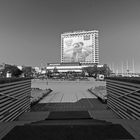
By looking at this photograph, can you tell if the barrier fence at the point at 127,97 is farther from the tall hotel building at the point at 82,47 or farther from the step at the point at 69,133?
the tall hotel building at the point at 82,47

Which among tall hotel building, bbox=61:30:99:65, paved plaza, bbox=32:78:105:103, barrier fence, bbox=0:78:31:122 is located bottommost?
paved plaza, bbox=32:78:105:103

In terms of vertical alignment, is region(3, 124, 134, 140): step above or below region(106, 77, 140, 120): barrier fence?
below

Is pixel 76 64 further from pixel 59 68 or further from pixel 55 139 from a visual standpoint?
pixel 55 139

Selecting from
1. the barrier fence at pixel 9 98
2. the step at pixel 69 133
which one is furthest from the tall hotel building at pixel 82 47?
the step at pixel 69 133

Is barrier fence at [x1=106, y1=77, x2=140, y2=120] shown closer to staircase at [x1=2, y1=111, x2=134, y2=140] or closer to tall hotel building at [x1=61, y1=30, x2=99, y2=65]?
staircase at [x1=2, y1=111, x2=134, y2=140]

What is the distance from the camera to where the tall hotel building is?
129750 mm

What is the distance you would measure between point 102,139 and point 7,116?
12.6ft

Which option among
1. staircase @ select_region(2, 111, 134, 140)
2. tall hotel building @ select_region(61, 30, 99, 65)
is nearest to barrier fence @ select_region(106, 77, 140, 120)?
staircase @ select_region(2, 111, 134, 140)

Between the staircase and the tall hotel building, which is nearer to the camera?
the staircase

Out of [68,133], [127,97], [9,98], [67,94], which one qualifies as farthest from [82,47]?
[68,133]

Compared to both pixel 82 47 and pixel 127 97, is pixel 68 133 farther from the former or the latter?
pixel 82 47

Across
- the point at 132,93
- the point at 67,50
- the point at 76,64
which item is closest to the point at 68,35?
the point at 67,50

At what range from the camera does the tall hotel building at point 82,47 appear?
426ft

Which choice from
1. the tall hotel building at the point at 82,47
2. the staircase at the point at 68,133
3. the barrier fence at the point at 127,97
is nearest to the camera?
the staircase at the point at 68,133
